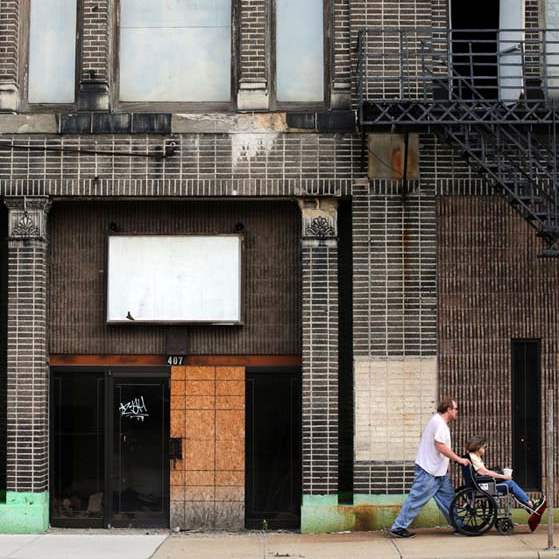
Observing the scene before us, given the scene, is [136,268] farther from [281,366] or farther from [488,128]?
[488,128]

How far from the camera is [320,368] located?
12.9 metres

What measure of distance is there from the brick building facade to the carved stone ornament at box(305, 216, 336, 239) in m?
0.02

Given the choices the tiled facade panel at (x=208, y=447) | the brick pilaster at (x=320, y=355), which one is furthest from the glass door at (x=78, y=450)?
the brick pilaster at (x=320, y=355)

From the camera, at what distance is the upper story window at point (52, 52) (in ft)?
44.0

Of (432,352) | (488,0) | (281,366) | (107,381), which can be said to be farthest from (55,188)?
(488,0)

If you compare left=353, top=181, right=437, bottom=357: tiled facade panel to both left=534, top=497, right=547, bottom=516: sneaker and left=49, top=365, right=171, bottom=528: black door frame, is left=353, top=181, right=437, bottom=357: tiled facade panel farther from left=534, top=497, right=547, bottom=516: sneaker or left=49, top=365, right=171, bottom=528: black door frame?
left=49, top=365, right=171, bottom=528: black door frame

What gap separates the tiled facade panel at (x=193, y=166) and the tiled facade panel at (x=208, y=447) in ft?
7.73

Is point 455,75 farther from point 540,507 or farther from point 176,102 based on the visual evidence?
point 540,507

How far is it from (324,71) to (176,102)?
1.94 m

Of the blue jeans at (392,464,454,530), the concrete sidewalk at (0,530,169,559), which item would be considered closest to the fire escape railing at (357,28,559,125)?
the blue jeans at (392,464,454,530)

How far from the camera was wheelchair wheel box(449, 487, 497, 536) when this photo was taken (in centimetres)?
1189

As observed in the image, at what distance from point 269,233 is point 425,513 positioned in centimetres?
399

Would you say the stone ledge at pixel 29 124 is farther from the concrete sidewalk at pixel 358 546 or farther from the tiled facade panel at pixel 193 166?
the concrete sidewalk at pixel 358 546

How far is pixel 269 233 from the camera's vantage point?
1338 cm
